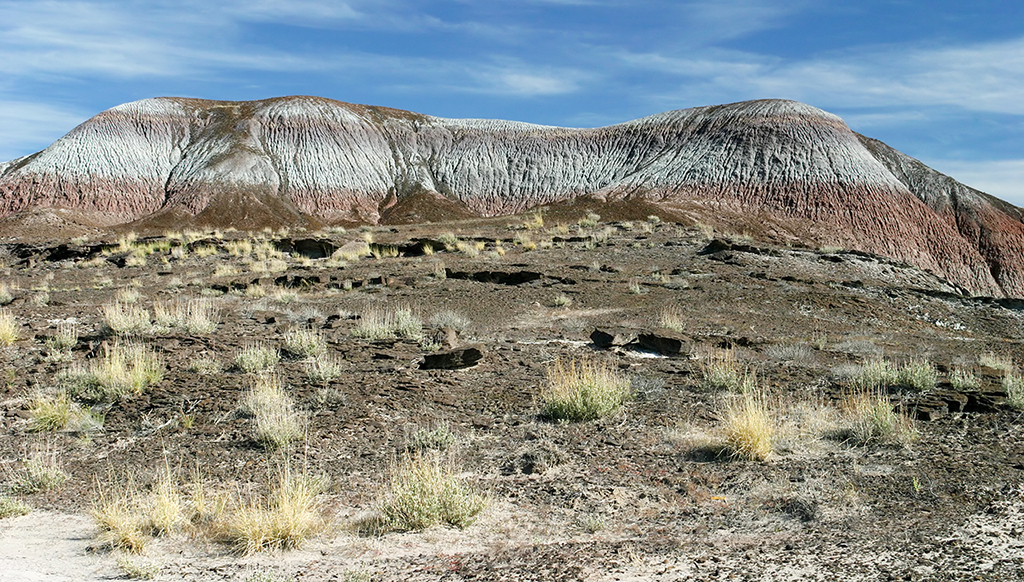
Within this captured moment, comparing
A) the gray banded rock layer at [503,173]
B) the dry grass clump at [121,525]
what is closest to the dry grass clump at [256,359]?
the dry grass clump at [121,525]

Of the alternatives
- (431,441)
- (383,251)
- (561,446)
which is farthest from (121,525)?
(383,251)

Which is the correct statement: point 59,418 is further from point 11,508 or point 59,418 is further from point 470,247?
point 470,247

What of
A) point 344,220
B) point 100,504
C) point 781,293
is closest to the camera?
point 100,504

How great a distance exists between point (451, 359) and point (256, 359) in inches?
104

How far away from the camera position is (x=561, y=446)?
7.93 m

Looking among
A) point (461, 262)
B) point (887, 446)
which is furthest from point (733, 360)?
point (461, 262)

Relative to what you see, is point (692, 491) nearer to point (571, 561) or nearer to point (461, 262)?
point (571, 561)

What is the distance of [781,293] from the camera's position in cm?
1941

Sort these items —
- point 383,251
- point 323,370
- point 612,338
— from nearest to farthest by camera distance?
point 323,370 < point 612,338 < point 383,251

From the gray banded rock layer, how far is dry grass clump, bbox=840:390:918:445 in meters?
41.3

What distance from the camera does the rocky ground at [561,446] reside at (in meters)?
5.39

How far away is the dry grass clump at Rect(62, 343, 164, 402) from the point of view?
9.54m

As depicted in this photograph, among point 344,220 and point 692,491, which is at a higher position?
point 344,220

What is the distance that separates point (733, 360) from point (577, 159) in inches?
2270
